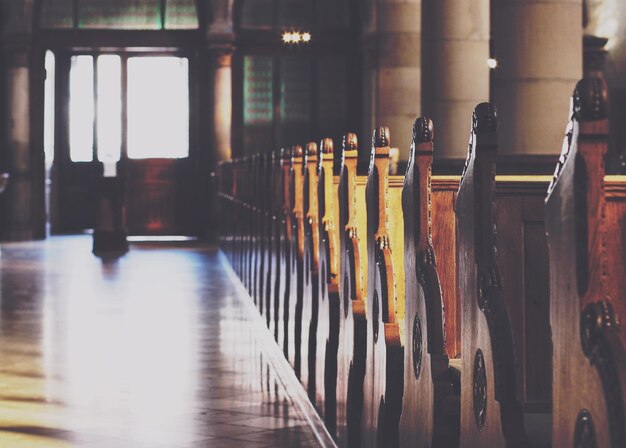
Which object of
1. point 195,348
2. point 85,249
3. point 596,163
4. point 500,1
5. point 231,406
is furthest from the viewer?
point 85,249

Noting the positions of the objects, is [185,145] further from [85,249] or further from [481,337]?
[481,337]

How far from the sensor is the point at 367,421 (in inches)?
148

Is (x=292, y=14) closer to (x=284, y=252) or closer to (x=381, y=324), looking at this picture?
(x=284, y=252)

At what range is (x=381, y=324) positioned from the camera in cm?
339

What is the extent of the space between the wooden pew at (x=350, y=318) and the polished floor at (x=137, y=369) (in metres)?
0.34

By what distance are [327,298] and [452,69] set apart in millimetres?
5822

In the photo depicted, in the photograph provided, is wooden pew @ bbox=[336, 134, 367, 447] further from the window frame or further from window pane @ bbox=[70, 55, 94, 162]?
window pane @ bbox=[70, 55, 94, 162]

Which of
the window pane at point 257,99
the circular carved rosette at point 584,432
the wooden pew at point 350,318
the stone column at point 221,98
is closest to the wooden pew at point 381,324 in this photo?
the wooden pew at point 350,318

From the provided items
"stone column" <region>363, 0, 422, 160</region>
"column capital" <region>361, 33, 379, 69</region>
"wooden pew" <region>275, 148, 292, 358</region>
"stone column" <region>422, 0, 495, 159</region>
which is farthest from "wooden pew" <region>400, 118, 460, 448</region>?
"column capital" <region>361, 33, 379, 69</region>

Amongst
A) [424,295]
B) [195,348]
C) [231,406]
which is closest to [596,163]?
[424,295]

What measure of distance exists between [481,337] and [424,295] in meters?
0.51

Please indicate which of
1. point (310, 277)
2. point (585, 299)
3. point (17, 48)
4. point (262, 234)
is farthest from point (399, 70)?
point (585, 299)

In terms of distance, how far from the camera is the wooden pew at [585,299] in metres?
1.62

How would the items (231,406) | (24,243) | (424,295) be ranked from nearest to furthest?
(424,295), (231,406), (24,243)
